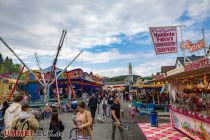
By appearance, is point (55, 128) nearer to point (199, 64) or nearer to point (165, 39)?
point (199, 64)

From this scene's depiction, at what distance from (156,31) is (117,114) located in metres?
4.39

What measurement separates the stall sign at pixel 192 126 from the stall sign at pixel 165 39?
3.15 meters

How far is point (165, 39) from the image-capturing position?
415 inches

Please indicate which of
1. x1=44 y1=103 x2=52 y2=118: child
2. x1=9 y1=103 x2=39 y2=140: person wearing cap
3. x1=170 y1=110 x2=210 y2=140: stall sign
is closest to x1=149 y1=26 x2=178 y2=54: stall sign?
x1=170 y1=110 x2=210 y2=140: stall sign

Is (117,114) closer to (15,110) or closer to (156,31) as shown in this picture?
(15,110)

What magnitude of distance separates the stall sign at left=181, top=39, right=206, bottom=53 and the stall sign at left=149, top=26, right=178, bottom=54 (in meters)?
1.04

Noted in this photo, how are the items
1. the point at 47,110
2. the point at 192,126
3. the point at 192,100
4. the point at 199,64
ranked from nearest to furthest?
the point at 199,64 < the point at 192,126 < the point at 192,100 < the point at 47,110

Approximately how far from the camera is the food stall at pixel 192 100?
7.97m

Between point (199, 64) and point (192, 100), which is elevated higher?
point (199, 64)

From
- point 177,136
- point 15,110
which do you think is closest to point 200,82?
point 177,136

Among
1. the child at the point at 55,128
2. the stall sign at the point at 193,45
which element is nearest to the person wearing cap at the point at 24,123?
the child at the point at 55,128

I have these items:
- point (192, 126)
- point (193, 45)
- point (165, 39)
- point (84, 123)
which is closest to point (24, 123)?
point (84, 123)

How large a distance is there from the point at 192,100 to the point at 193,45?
2.67 metres

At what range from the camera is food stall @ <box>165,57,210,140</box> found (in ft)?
26.1
